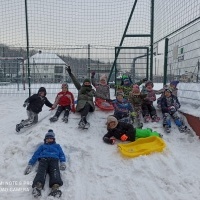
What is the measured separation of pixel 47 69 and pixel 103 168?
324 inches

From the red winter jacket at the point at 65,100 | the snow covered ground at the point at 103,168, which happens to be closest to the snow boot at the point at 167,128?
the snow covered ground at the point at 103,168

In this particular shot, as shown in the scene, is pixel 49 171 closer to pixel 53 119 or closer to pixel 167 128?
pixel 53 119

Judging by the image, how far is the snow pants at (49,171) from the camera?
415 cm

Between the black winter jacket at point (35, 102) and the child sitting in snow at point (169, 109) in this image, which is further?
→ the black winter jacket at point (35, 102)

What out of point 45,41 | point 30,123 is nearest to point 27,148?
point 30,123

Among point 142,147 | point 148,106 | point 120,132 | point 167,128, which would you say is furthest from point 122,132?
point 148,106

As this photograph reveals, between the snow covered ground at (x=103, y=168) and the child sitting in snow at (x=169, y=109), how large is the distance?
0.16 metres

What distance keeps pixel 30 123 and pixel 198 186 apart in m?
4.17

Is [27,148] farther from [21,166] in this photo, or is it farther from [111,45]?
[111,45]

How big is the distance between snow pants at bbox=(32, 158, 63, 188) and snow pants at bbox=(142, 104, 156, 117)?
296 centimetres

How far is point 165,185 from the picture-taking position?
4207 millimetres

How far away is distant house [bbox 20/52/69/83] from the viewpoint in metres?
11.3

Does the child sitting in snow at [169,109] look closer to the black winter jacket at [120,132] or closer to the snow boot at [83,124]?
the black winter jacket at [120,132]

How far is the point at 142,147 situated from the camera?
5312mm
